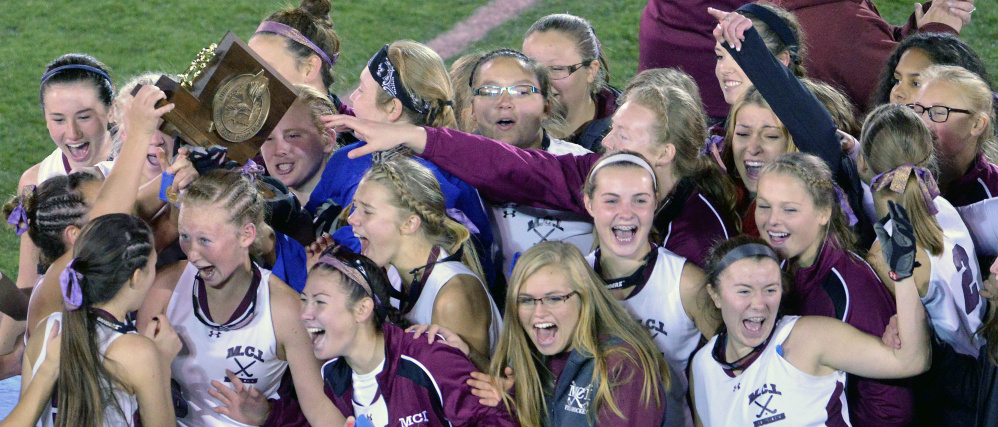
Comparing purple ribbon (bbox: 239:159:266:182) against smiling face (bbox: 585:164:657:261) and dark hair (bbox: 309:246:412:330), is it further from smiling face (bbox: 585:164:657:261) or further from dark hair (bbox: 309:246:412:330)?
smiling face (bbox: 585:164:657:261)

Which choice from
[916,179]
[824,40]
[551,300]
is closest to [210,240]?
[551,300]

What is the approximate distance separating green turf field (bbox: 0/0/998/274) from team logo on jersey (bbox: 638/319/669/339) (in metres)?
5.50

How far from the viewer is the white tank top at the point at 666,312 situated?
12.9 ft

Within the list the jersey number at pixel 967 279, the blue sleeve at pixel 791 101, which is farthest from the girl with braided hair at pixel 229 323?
the jersey number at pixel 967 279

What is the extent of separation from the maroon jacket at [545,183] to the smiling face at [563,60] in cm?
88

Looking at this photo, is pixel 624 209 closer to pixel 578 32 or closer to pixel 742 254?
pixel 742 254

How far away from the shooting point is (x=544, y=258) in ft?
12.6

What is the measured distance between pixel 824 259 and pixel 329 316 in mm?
1870

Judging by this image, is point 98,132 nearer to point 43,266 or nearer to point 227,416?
point 43,266

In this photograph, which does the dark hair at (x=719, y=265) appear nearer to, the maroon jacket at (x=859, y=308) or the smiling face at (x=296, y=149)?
the maroon jacket at (x=859, y=308)

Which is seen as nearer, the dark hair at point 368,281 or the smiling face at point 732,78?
the dark hair at point 368,281

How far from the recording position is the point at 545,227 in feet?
14.8

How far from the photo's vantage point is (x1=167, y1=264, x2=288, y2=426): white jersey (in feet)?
13.1

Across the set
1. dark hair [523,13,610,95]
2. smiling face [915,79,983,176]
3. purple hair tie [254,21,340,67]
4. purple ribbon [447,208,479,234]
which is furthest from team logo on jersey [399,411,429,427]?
smiling face [915,79,983,176]
